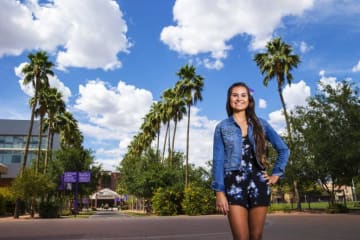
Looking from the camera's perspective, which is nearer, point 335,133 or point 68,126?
point 335,133

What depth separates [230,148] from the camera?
3.12 m

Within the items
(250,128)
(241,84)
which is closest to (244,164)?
(250,128)

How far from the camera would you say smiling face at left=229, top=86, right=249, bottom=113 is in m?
3.34

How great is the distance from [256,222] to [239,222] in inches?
5.7

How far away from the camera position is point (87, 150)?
1820 inches

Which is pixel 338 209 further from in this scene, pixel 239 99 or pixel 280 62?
pixel 239 99

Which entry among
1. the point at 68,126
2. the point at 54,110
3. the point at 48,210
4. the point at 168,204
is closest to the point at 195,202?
the point at 168,204

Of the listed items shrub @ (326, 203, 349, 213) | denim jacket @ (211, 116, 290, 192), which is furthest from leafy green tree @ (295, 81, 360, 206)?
denim jacket @ (211, 116, 290, 192)

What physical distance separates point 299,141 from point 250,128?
29.9 meters

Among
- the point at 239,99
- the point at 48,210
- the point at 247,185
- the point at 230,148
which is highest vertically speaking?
the point at 239,99

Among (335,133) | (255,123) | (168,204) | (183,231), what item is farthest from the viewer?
(168,204)

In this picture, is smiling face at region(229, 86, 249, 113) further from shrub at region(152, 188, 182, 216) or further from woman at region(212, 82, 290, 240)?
shrub at region(152, 188, 182, 216)

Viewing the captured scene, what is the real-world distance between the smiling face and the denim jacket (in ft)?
0.37

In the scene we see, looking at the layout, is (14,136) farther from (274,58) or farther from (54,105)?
(274,58)
